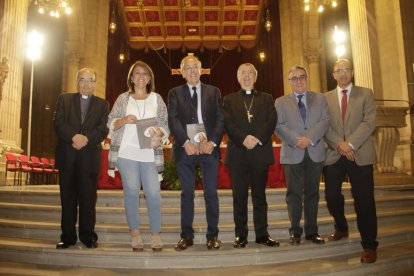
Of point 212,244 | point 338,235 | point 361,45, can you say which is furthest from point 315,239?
point 361,45

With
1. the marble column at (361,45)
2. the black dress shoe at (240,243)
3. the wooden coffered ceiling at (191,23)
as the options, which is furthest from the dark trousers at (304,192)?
the wooden coffered ceiling at (191,23)

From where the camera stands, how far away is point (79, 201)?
3.41 metres

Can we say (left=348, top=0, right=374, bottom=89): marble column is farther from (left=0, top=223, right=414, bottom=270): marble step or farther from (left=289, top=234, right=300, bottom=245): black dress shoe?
(left=289, top=234, right=300, bottom=245): black dress shoe

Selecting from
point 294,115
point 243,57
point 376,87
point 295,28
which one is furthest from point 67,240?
point 243,57

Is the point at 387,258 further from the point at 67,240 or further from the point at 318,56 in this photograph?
the point at 318,56

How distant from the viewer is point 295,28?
47.4 feet

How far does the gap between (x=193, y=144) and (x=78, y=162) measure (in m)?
1.14

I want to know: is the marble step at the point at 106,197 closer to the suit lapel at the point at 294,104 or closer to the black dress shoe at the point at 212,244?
the black dress shoe at the point at 212,244

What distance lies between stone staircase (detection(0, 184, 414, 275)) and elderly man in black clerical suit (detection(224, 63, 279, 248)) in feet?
0.81

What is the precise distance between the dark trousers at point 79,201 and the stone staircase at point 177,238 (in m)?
0.14

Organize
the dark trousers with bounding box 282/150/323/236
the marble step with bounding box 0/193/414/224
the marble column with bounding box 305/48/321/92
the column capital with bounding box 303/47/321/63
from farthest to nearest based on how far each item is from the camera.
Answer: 1. the column capital with bounding box 303/47/321/63
2. the marble column with bounding box 305/48/321/92
3. the marble step with bounding box 0/193/414/224
4. the dark trousers with bounding box 282/150/323/236

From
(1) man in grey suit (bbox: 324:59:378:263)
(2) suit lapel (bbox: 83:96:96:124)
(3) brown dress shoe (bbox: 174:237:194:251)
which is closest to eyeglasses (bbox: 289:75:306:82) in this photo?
(1) man in grey suit (bbox: 324:59:378:263)

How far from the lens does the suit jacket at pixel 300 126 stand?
3.47 metres

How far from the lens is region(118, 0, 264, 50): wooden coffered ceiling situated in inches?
682
